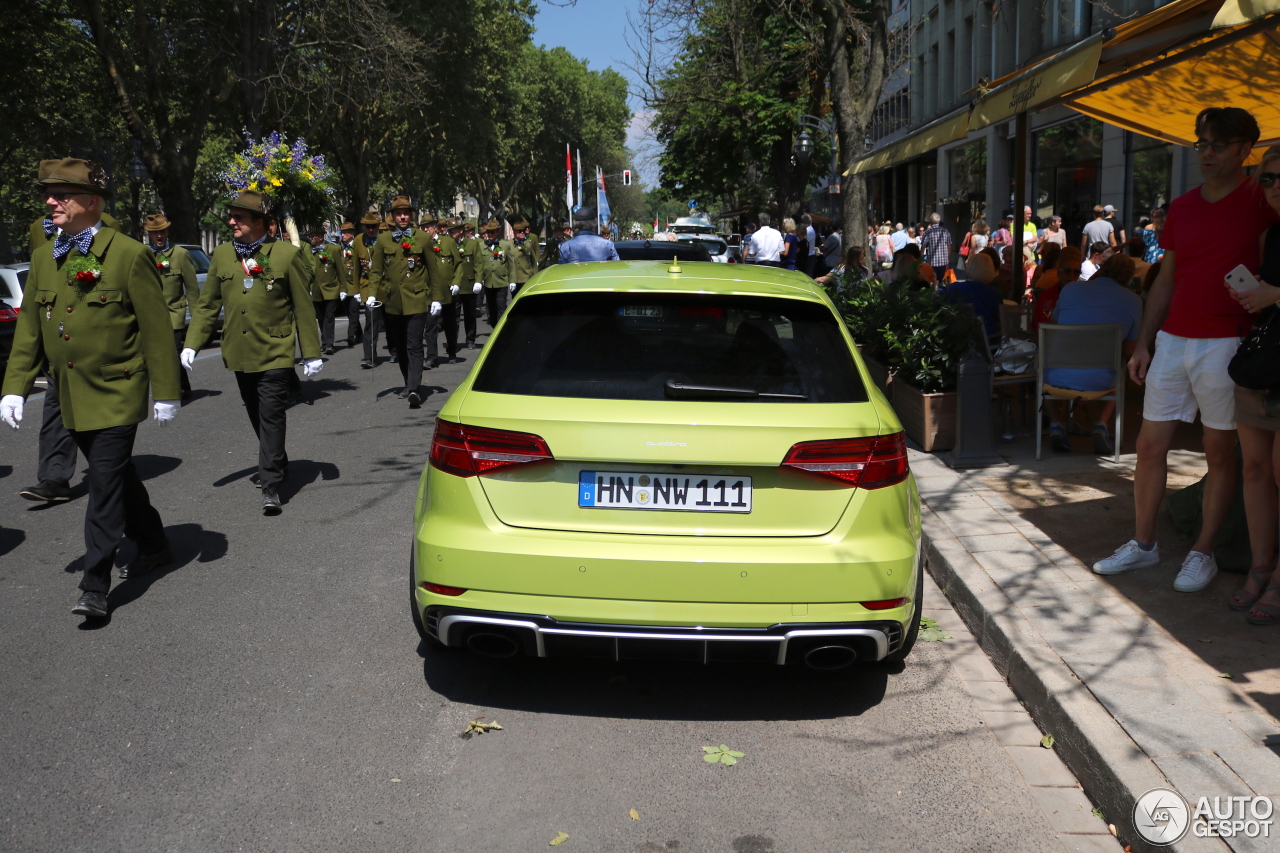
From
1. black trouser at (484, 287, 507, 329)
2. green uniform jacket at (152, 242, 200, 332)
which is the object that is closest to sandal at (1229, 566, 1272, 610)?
green uniform jacket at (152, 242, 200, 332)

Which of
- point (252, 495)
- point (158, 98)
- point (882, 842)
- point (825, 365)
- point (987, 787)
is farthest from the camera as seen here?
point (158, 98)

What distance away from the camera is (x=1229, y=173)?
450 cm

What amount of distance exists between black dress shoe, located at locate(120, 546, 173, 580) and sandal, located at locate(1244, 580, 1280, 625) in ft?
16.8

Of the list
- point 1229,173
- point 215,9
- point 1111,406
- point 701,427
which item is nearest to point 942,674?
point 701,427

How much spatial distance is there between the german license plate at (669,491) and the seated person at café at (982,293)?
18.1ft

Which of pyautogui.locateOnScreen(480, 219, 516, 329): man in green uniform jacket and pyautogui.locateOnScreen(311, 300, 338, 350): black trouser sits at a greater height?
pyautogui.locateOnScreen(480, 219, 516, 329): man in green uniform jacket

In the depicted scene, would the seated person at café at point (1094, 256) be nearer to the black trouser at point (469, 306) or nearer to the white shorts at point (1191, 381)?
the black trouser at point (469, 306)

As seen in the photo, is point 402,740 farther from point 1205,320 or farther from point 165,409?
point 1205,320

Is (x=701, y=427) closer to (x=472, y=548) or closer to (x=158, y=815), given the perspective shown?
(x=472, y=548)

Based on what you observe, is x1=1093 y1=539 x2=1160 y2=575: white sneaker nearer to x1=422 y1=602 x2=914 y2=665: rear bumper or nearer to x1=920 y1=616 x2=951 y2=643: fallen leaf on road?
x1=920 y1=616 x2=951 y2=643: fallen leaf on road

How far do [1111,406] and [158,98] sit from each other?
79.2ft

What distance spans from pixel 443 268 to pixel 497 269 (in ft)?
17.0

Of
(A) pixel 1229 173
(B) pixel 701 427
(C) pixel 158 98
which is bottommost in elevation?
(B) pixel 701 427

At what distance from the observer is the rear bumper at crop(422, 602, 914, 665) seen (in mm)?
3564
